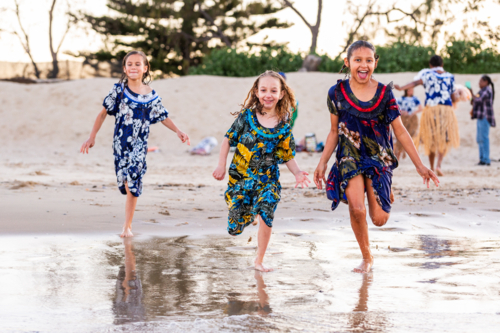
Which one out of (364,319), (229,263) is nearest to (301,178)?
(229,263)

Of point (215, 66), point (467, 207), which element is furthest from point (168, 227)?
point (215, 66)

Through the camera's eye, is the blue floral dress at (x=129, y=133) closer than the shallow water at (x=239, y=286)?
No

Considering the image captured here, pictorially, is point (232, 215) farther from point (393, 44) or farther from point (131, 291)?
point (393, 44)

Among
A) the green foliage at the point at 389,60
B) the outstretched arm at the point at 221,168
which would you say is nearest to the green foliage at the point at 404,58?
the green foliage at the point at 389,60

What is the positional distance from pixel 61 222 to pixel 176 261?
75.4 inches

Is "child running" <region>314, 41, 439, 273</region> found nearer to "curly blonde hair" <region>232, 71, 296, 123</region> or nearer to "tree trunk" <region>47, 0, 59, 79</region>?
"curly blonde hair" <region>232, 71, 296, 123</region>

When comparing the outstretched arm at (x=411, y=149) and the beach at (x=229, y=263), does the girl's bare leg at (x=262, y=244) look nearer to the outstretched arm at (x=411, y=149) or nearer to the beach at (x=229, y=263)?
the beach at (x=229, y=263)

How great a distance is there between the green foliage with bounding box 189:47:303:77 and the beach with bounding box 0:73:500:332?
15.2 metres

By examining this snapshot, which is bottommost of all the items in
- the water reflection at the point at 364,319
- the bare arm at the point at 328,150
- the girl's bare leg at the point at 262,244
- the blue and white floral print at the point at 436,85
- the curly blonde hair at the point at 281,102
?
the water reflection at the point at 364,319

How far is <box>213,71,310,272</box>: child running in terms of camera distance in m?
4.39

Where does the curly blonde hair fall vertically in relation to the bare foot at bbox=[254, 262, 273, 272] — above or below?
above

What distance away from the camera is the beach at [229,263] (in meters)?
3.00

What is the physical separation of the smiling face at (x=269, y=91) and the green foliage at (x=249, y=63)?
2072 cm

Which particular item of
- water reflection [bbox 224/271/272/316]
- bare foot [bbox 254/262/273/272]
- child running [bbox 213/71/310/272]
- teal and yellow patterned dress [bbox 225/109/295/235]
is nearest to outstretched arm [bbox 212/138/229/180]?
child running [bbox 213/71/310/272]
